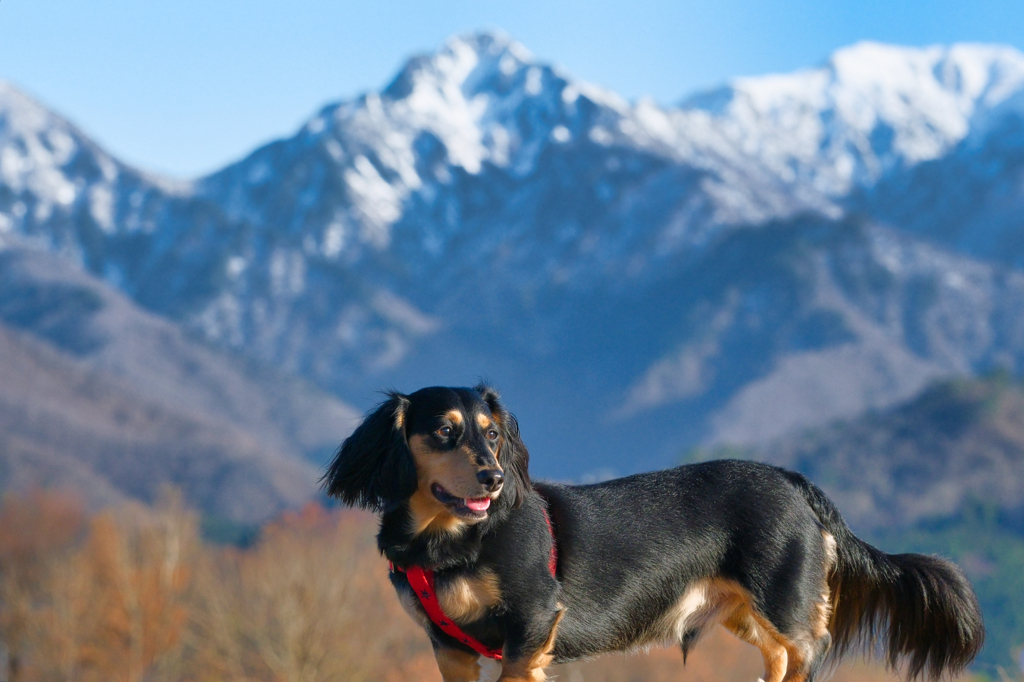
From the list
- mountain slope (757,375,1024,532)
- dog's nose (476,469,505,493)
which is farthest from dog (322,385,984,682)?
mountain slope (757,375,1024,532)

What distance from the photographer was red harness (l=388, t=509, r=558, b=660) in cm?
549

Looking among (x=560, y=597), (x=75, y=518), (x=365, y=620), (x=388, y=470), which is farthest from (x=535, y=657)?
(x=75, y=518)

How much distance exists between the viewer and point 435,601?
548cm

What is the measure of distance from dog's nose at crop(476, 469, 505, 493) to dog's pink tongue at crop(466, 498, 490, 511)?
0.33 feet

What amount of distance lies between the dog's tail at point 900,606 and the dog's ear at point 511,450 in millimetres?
1481

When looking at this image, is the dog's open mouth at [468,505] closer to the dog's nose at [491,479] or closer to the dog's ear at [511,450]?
the dog's nose at [491,479]

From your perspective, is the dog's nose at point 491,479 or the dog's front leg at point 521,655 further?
the dog's front leg at point 521,655

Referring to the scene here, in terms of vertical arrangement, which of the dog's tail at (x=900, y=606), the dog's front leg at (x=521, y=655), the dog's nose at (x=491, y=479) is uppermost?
the dog's nose at (x=491, y=479)

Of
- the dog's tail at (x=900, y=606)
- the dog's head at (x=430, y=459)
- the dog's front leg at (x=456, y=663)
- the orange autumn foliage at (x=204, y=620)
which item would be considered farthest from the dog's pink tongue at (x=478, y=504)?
the orange autumn foliage at (x=204, y=620)

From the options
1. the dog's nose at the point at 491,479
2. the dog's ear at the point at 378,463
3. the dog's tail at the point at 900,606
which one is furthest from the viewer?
the dog's tail at the point at 900,606

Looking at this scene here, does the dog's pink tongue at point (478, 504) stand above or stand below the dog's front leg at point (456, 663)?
above

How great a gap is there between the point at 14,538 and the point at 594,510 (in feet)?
283

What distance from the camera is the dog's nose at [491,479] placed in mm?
5305

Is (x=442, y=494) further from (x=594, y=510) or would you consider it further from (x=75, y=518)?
(x=75, y=518)
